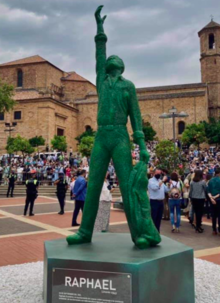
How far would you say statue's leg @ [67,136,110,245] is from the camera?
4.24 m

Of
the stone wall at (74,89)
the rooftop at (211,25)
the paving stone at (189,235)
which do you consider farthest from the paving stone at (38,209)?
the rooftop at (211,25)

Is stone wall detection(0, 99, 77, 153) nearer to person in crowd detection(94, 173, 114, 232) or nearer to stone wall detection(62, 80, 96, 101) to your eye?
stone wall detection(62, 80, 96, 101)

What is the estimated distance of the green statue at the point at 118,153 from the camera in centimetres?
391

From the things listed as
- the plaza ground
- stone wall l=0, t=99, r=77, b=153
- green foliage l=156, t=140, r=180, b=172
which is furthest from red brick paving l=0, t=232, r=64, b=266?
stone wall l=0, t=99, r=77, b=153

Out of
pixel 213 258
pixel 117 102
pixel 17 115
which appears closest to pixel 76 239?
pixel 117 102

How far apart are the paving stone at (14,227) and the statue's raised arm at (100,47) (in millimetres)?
5698

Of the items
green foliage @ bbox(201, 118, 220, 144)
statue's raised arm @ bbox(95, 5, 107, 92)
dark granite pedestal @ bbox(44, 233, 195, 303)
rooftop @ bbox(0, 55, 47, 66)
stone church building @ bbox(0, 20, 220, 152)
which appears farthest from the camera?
rooftop @ bbox(0, 55, 47, 66)

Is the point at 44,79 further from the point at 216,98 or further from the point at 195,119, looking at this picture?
the point at 216,98

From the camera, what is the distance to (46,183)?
72.0 feet

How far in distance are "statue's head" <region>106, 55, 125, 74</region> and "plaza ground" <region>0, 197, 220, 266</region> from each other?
379 cm

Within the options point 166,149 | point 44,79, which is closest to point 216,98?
point 44,79

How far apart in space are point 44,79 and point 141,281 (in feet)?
178

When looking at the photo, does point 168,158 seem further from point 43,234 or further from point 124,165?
point 124,165

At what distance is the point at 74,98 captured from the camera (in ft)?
193
